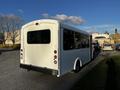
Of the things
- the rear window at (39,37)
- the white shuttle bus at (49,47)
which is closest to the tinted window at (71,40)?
the white shuttle bus at (49,47)

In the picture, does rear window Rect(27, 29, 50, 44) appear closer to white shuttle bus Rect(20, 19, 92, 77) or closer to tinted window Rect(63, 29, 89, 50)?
white shuttle bus Rect(20, 19, 92, 77)

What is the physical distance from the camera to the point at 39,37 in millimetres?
8953

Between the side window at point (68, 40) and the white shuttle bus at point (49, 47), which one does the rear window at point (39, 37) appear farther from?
the side window at point (68, 40)

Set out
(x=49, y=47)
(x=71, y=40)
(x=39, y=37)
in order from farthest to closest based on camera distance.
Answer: (x=71, y=40)
(x=39, y=37)
(x=49, y=47)

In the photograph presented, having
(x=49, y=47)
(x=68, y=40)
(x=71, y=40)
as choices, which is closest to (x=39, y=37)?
(x=49, y=47)

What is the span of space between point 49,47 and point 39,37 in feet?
3.10

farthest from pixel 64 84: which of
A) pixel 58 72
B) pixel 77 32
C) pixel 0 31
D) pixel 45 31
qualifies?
pixel 0 31

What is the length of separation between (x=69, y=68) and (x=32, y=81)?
196cm

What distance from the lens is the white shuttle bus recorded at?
809cm

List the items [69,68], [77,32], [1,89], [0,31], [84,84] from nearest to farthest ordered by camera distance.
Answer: [1,89], [84,84], [69,68], [77,32], [0,31]

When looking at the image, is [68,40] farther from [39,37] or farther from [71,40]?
[39,37]

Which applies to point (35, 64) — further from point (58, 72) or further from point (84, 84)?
point (84, 84)

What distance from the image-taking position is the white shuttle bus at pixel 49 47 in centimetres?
809

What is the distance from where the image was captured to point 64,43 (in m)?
8.55
